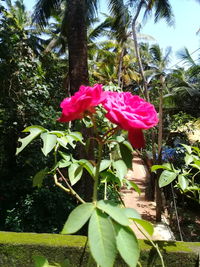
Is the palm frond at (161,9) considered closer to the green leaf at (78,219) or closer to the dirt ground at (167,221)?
the dirt ground at (167,221)

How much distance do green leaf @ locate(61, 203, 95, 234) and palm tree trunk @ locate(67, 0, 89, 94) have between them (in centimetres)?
357

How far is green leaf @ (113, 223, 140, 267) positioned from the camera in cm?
54

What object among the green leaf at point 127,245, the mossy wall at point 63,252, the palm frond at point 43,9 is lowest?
the mossy wall at point 63,252

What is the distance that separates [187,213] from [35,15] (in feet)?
24.0

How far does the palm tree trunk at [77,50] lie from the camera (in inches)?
160

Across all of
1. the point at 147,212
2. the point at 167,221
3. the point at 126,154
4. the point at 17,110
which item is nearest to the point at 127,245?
the point at 126,154

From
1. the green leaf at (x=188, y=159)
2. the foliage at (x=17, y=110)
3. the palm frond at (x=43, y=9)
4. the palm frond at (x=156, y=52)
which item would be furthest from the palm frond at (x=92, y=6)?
the palm frond at (x=156, y=52)

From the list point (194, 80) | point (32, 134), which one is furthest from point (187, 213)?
point (194, 80)

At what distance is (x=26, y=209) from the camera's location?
414cm

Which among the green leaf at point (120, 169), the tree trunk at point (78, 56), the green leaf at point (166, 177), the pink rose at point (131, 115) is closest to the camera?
the pink rose at point (131, 115)

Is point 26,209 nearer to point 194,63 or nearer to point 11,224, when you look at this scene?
point 11,224

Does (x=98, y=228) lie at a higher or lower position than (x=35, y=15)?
lower

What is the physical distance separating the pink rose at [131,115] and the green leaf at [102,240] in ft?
0.67

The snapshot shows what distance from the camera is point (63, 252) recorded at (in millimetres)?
1324
